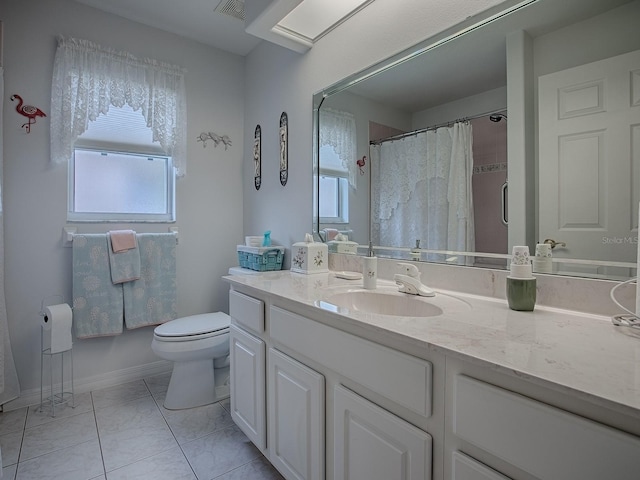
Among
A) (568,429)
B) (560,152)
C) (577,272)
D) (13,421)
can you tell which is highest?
(560,152)

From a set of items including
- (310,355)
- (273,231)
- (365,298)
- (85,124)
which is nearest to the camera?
(310,355)

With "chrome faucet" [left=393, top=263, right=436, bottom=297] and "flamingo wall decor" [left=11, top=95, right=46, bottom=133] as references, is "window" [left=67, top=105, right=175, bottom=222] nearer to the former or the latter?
"flamingo wall decor" [left=11, top=95, right=46, bottom=133]

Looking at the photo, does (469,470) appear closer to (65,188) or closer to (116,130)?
(65,188)

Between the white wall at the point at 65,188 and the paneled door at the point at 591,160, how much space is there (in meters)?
2.26

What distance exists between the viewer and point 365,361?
91 centimetres

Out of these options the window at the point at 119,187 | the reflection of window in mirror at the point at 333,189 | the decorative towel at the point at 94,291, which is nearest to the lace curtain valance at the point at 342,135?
the reflection of window in mirror at the point at 333,189

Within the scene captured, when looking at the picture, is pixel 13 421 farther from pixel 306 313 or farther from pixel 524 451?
pixel 524 451

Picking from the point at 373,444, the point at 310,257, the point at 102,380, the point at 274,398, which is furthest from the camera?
the point at 102,380

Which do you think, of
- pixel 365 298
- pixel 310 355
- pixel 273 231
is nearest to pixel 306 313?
pixel 310 355

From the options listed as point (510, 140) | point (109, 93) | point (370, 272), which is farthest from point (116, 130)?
point (510, 140)

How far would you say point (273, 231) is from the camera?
2.43 meters

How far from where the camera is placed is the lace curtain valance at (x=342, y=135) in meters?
1.80

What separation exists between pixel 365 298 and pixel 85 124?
82.0 inches

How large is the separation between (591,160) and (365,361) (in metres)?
0.85
